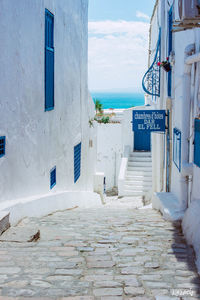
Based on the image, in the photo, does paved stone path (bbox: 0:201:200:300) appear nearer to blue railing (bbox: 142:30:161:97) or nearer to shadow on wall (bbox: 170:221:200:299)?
shadow on wall (bbox: 170:221:200:299)

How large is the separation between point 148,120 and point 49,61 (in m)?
2.91

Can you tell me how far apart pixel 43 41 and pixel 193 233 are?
508 centimetres

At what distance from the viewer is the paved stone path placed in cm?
338

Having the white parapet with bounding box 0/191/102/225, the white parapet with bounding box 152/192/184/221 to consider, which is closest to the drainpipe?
the white parapet with bounding box 152/192/184/221

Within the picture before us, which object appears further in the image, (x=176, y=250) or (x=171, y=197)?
(x=171, y=197)

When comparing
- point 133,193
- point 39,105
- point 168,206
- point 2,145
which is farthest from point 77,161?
point 133,193

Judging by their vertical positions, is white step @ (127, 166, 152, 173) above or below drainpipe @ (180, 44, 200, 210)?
below

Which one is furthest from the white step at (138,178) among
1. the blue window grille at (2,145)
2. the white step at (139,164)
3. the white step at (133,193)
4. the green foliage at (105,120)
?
the blue window grille at (2,145)

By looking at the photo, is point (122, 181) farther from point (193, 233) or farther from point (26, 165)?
point (193, 233)

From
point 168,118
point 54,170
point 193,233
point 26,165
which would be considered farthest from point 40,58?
point 193,233

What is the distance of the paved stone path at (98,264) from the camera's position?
11.1ft

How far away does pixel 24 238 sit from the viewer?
16.1 feet

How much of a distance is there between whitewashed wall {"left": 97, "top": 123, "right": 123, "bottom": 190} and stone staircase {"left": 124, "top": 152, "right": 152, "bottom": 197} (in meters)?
4.34

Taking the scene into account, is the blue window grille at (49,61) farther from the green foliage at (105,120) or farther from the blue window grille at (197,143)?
the green foliage at (105,120)
